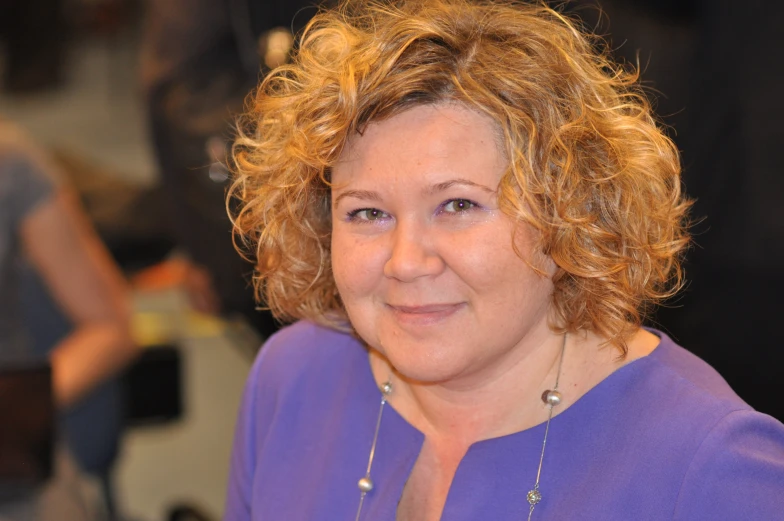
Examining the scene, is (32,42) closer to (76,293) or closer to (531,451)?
(76,293)

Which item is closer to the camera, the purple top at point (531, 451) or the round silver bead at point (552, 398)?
the purple top at point (531, 451)

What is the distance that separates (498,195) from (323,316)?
49 cm

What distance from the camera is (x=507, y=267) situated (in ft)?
4.42

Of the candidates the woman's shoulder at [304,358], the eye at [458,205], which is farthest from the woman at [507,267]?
the woman's shoulder at [304,358]

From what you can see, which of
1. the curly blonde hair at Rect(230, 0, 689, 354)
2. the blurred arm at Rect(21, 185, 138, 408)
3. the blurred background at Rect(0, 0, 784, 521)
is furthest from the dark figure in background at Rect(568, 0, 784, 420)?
→ the blurred arm at Rect(21, 185, 138, 408)

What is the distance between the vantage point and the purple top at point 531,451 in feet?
4.20

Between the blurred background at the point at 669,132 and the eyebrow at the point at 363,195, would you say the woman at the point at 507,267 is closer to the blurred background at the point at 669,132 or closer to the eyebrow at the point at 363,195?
the eyebrow at the point at 363,195

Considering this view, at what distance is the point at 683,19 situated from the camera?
2.54 metres

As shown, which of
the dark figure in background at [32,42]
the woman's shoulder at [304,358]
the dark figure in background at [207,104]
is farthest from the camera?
the dark figure in background at [32,42]

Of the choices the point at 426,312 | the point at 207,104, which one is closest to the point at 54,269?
the point at 207,104

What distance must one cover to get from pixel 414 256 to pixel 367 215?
115 millimetres

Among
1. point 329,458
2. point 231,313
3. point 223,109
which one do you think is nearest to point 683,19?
point 223,109

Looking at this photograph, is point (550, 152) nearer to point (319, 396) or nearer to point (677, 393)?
point (677, 393)

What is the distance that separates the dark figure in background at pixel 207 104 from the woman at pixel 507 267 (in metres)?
0.88
